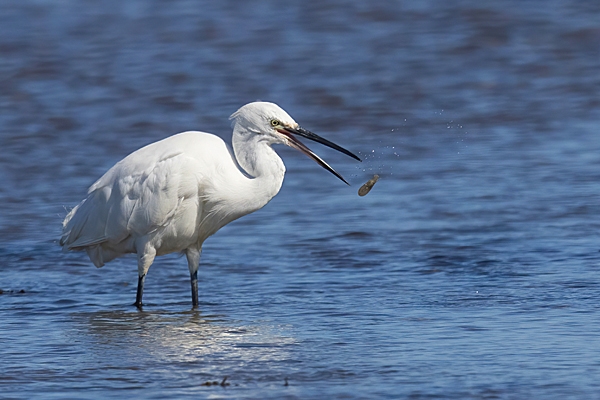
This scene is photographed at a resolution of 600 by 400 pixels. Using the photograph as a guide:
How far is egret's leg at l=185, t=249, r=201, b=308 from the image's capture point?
6.74 m

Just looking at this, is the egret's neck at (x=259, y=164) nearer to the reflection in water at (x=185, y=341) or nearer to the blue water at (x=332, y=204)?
the blue water at (x=332, y=204)

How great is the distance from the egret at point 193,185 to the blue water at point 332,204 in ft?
1.46

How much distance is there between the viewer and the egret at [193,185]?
6.48 metres

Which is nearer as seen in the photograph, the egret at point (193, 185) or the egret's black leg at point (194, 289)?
the egret at point (193, 185)

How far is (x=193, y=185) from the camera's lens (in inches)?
257

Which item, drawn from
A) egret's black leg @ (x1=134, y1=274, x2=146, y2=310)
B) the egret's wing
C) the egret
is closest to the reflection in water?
egret's black leg @ (x1=134, y1=274, x2=146, y2=310)

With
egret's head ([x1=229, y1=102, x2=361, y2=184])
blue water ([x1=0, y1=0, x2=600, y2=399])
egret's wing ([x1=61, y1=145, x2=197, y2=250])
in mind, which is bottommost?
blue water ([x1=0, y1=0, x2=600, y2=399])

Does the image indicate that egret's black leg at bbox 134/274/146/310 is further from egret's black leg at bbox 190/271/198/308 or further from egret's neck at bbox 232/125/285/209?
egret's neck at bbox 232/125/285/209

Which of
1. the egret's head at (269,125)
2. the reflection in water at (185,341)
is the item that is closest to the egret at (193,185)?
the egret's head at (269,125)

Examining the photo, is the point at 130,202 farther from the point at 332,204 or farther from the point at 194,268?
the point at 332,204

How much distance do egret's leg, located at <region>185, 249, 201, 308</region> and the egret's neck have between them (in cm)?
63

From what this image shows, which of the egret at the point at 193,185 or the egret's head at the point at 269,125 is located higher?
the egret's head at the point at 269,125

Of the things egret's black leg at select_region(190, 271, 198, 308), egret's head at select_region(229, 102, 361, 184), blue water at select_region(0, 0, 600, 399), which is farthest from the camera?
egret's black leg at select_region(190, 271, 198, 308)

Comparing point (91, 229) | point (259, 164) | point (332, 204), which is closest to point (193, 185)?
point (259, 164)
